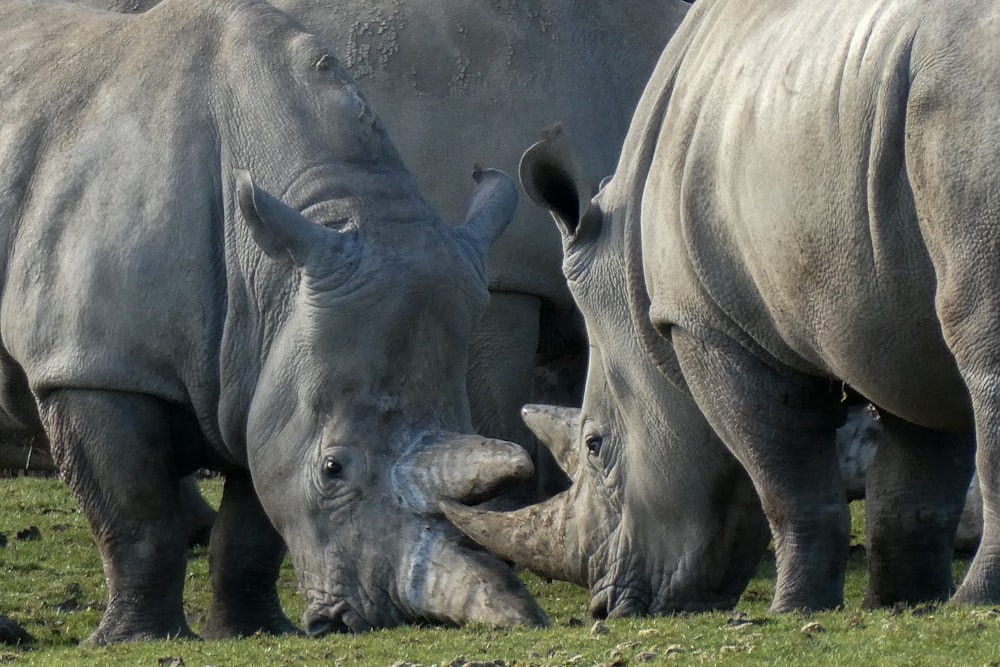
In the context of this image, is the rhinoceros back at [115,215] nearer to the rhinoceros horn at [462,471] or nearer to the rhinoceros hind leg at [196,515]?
the rhinoceros horn at [462,471]

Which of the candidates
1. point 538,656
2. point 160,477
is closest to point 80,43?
point 160,477

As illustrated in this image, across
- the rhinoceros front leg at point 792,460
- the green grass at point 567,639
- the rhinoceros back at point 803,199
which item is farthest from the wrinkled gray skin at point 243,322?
the rhinoceros back at point 803,199

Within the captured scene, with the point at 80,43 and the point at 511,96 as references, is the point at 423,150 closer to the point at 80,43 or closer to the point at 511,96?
the point at 511,96

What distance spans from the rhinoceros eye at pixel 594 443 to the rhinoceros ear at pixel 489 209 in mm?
840

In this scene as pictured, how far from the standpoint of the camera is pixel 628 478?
28.2ft

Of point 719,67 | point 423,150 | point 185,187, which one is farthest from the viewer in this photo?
point 423,150

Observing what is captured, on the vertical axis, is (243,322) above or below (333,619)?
above

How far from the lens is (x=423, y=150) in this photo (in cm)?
1090

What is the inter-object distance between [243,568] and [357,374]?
48.3 inches

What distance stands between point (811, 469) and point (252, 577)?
2.65m

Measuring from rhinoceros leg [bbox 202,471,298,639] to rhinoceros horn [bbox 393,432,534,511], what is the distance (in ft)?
3.70

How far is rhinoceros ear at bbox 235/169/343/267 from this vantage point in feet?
27.4

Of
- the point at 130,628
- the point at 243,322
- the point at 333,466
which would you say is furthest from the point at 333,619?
the point at 243,322

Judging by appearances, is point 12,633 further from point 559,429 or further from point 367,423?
point 559,429
